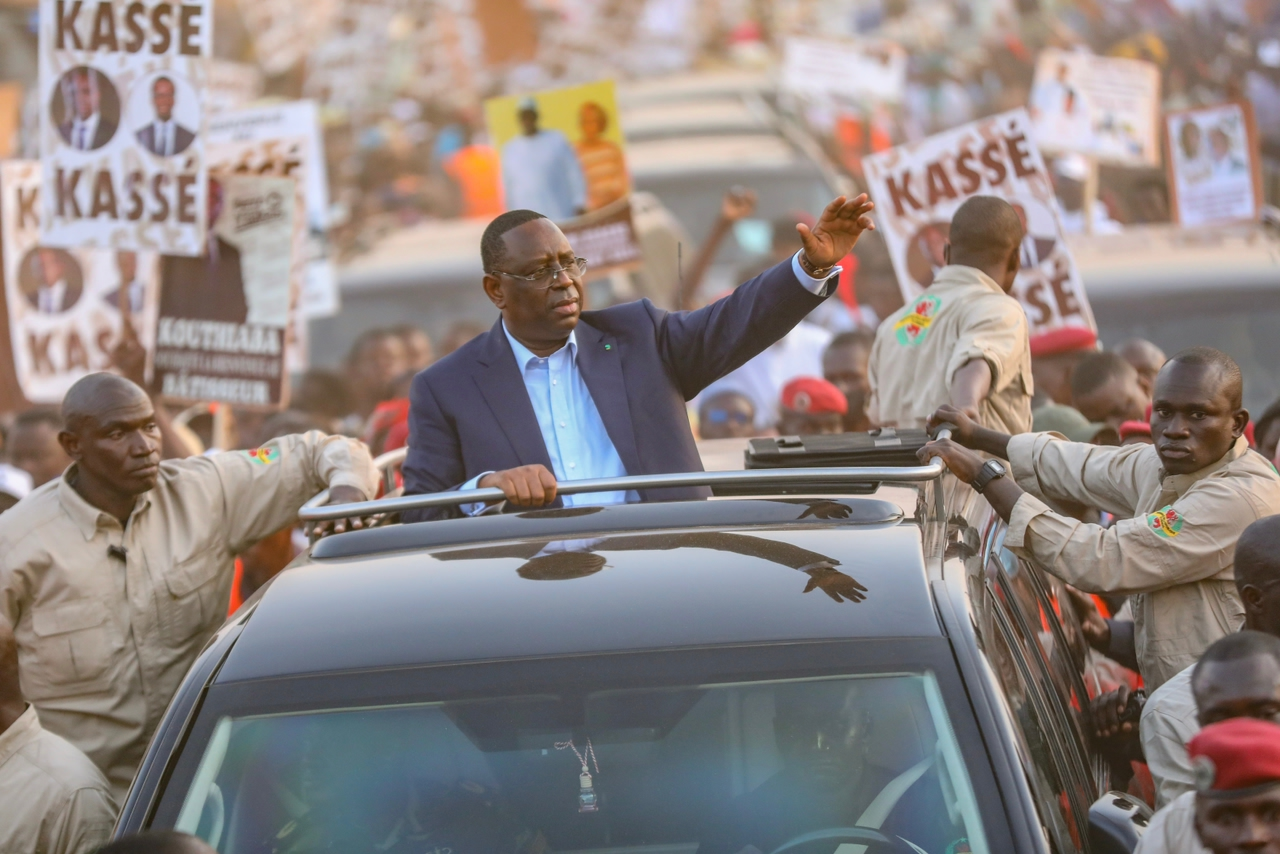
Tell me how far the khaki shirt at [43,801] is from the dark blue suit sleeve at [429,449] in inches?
37.7

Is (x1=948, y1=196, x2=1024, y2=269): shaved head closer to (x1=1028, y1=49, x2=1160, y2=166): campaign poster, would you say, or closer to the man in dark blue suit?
the man in dark blue suit

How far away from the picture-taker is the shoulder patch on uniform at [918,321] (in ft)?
15.7

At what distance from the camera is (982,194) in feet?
21.8

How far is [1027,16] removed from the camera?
591 inches

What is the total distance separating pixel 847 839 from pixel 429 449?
1.70 m

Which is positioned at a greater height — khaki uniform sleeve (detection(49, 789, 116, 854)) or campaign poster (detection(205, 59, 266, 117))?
campaign poster (detection(205, 59, 266, 117))

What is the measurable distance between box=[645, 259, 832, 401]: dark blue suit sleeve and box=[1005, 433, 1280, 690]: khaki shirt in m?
0.70

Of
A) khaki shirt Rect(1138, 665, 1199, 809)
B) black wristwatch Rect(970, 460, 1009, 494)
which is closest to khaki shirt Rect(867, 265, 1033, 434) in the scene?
black wristwatch Rect(970, 460, 1009, 494)

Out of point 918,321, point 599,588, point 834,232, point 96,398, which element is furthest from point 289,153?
point 599,588

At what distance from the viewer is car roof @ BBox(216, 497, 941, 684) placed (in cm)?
265

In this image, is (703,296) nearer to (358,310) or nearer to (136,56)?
(358,310)

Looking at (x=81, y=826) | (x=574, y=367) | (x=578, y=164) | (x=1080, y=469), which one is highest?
(x=578, y=164)

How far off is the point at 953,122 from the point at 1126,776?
1070 cm

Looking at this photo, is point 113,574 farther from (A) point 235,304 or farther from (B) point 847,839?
(A) point 235,304
